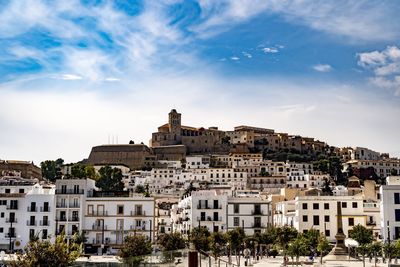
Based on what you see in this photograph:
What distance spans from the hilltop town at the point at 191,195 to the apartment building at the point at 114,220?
0.33 feet

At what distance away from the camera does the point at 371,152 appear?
180m

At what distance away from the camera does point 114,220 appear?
2496 inches

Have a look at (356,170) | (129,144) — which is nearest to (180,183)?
(129,144)

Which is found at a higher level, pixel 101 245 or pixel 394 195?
pixel 394 195

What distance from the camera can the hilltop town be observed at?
208 feet

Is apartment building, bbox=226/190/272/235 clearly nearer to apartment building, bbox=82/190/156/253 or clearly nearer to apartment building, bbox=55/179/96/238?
apartment building, bbox=82/190/156/253

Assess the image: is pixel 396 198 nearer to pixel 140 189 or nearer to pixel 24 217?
pixel 24 217

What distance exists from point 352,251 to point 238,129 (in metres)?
133

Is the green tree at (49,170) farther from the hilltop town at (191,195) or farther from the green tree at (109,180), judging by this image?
the green tree at (109,180)

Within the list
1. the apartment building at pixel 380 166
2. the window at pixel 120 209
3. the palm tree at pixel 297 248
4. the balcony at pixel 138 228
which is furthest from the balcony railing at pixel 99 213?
the apartment building at pixel 380 166

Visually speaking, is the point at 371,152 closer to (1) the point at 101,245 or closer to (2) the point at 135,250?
(1) the point at 101,245

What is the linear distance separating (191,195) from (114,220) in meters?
9.55

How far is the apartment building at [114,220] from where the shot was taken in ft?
207

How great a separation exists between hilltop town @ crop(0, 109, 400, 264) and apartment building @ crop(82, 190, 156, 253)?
0.10 meters
